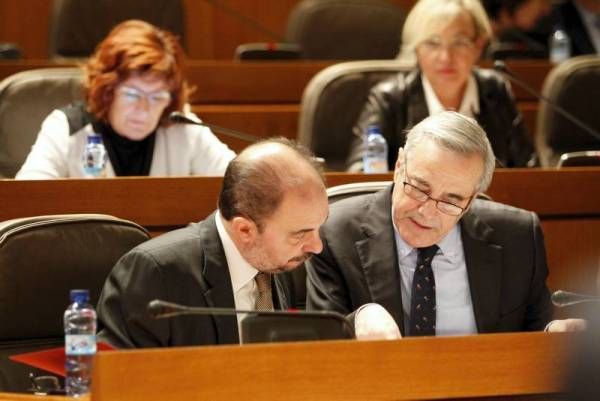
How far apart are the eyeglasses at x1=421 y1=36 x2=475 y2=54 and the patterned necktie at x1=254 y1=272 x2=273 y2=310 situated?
7.07 ft

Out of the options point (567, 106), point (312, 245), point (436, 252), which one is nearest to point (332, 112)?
point (567, 106)

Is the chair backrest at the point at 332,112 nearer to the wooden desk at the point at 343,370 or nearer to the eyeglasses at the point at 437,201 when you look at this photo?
the eyeglasses at the point at 437,201

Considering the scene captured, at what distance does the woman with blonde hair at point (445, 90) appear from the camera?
4.76m

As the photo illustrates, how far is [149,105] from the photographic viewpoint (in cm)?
428

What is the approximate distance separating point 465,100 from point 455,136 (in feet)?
6.11

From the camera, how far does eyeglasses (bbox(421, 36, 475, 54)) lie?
4.80 metres

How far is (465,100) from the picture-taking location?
16.0 ft

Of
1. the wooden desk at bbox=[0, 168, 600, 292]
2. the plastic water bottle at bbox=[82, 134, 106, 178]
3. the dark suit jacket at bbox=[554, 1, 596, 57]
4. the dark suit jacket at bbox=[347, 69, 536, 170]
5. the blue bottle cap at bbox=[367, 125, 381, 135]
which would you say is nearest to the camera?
the wooden desk at bbox=[0, 168, 600, 292]

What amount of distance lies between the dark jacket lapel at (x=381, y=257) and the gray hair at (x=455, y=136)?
17 cm

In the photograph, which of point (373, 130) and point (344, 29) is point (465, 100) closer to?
point (373, 130)

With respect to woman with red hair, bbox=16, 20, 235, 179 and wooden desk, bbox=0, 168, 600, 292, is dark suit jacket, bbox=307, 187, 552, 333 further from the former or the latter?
woman with red hair, bbox=16, 20, 235, 179

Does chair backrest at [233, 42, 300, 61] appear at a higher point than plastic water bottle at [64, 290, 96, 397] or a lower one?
higher

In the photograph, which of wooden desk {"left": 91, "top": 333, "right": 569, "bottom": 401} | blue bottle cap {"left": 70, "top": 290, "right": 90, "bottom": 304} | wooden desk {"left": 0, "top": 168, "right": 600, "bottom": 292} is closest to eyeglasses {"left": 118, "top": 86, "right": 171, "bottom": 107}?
wooden desk {"left": 0, "top": 168, "right": 600, "bottom": 292}

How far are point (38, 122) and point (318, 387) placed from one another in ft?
8.07
